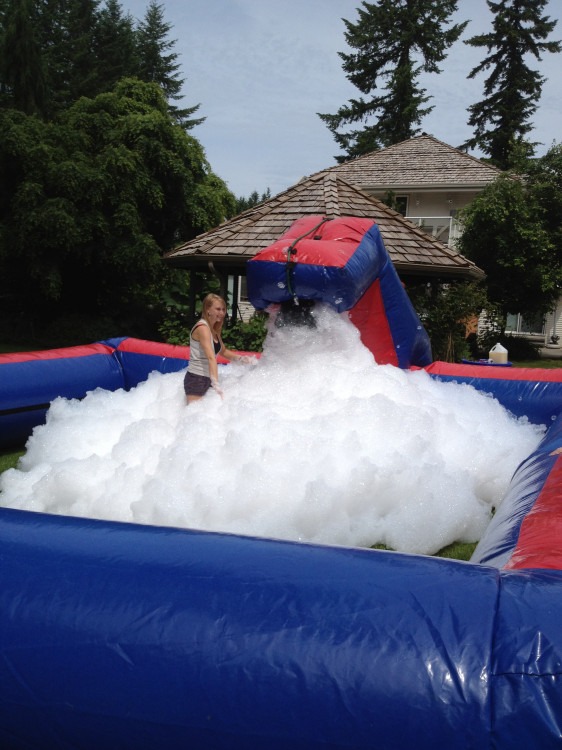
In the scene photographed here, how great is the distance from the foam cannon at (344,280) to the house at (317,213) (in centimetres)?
452

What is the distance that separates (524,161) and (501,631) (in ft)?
60.2

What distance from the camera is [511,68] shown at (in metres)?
27.7

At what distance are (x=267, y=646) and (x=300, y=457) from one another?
2.37m

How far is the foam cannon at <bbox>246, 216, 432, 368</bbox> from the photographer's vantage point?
442 cm

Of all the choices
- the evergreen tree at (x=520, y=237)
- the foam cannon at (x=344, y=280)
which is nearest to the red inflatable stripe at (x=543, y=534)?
the foam cannon at (x=344, y=280)

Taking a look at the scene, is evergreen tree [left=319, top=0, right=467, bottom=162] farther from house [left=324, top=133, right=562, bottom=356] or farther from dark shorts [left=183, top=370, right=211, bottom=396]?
dark shorts [left=183, top=370, right=211, bottom=396]

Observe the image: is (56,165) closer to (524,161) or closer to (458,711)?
(524,161)

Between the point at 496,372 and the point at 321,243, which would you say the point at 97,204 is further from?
the point at 321,243

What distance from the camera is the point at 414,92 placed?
92.0ft

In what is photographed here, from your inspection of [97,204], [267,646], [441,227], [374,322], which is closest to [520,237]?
[441,227]

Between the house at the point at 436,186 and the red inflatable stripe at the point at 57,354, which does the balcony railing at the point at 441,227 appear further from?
the red inflatable stripe at the point at 57,354

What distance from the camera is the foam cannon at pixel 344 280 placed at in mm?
4422

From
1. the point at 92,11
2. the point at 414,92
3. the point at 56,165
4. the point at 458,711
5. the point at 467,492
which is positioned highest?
the point at 92,11

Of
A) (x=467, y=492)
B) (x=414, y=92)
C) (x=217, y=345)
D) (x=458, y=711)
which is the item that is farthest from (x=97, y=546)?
(x=414, y=92)
